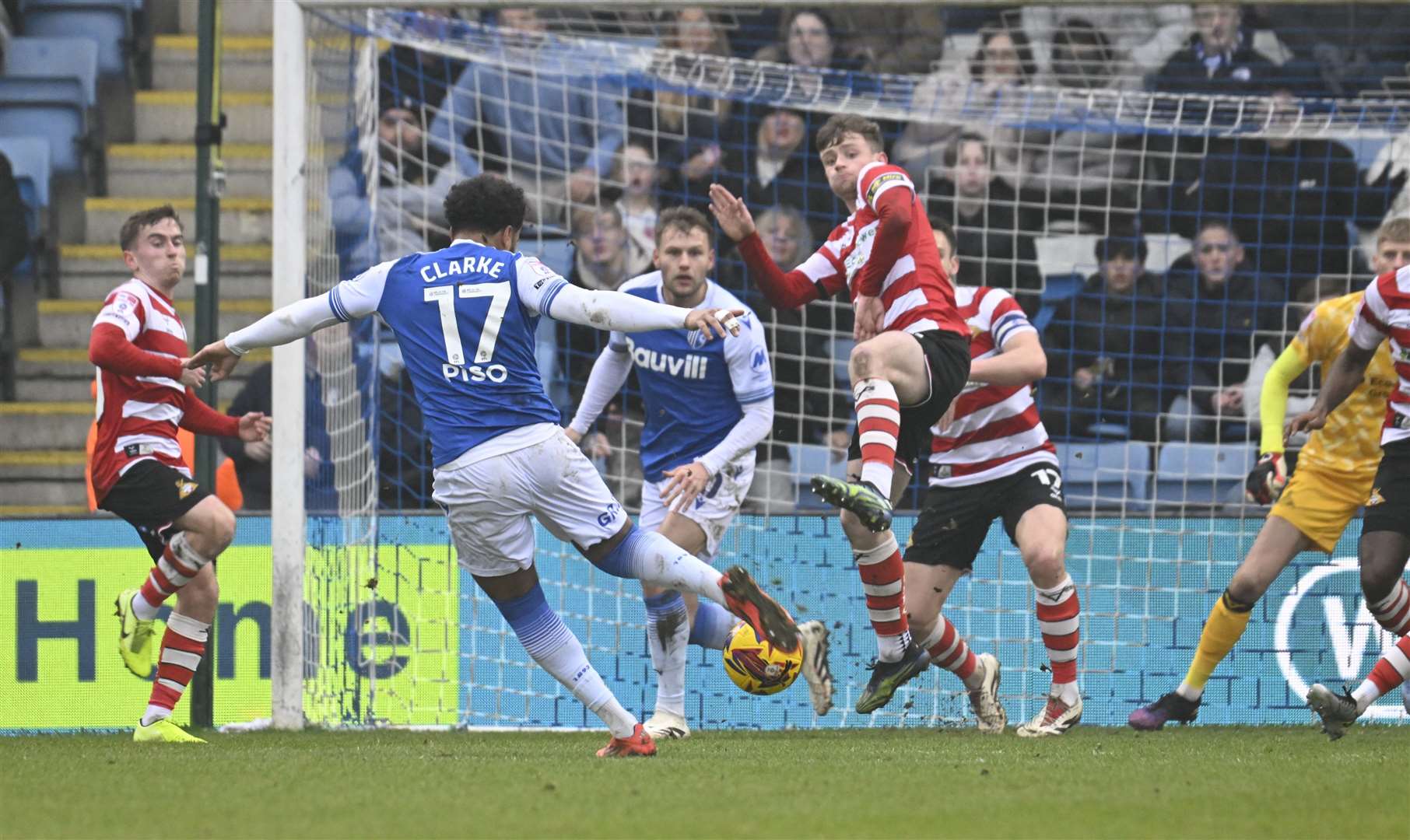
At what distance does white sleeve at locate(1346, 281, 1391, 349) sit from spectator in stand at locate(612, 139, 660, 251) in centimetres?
456

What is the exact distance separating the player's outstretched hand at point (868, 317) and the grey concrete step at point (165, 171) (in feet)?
22.6

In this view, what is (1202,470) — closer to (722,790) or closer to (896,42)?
(896,42)

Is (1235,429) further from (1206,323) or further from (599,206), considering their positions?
(599,206)

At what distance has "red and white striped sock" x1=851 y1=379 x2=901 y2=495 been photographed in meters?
5.86

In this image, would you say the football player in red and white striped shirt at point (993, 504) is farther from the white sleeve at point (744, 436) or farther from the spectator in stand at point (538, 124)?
the spectator in stand at point (538, 124)

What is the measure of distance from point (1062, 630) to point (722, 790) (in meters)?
2.88

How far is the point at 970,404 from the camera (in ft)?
24.2

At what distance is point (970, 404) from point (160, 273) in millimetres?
3456

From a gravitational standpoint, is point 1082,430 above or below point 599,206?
below

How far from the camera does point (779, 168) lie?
34.8ft

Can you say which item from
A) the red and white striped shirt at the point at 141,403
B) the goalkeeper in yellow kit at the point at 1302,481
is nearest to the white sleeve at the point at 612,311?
the red and white striped shirt at the point at 141,403

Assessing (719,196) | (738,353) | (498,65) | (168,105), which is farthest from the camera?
(168,105)

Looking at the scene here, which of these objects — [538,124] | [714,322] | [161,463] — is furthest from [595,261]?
[714,322]

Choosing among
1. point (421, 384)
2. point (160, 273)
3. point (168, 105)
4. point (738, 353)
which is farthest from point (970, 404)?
point (168, 105)
